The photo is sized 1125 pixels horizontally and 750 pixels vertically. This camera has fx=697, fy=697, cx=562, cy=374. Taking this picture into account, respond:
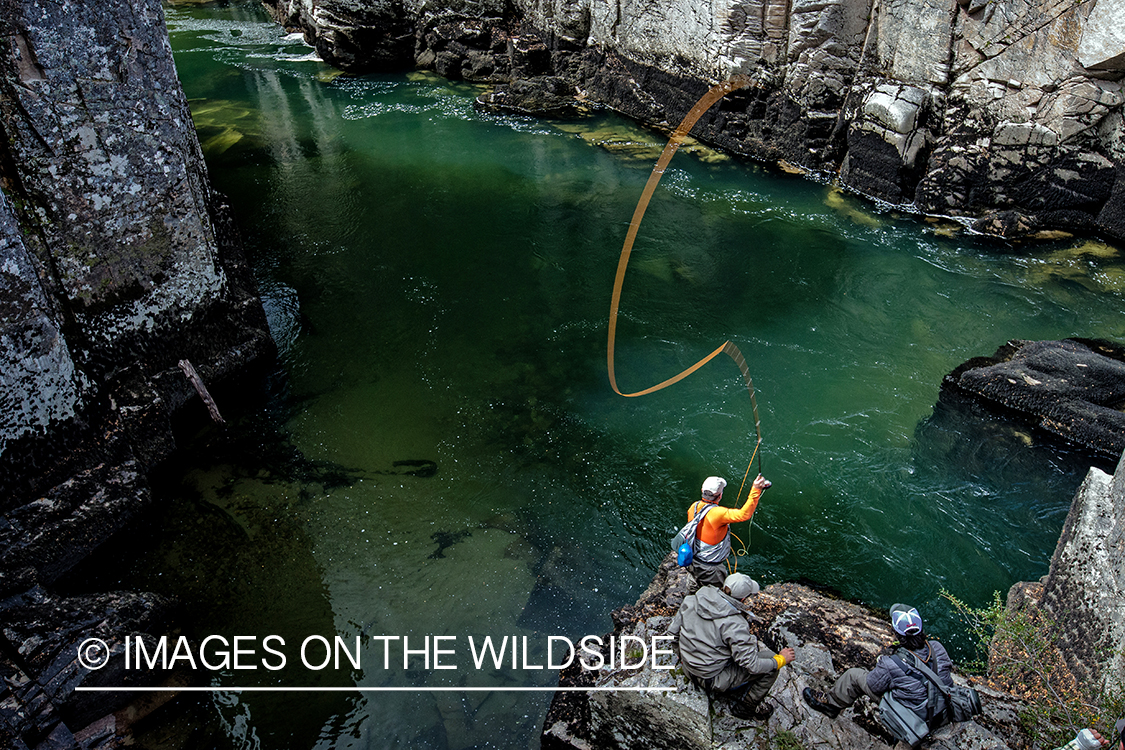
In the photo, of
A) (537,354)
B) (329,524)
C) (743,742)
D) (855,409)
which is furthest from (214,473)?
(855,409)

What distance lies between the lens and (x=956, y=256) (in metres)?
10.6

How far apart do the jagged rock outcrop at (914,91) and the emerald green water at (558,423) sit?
0.81m

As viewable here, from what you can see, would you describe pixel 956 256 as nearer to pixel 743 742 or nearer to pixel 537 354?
pixel 537 354

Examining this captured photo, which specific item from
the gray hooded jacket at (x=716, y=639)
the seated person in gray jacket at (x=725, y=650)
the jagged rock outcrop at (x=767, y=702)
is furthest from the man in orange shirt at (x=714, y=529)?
the gray hooded jacket at (x=716, y=639)

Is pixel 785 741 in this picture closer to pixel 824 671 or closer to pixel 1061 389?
pixel 824 671

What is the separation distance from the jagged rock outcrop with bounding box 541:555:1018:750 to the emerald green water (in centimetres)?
58

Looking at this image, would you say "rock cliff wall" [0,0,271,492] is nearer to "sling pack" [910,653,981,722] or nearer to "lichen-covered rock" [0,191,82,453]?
"lichen-covered rock" [0,191,82,453]

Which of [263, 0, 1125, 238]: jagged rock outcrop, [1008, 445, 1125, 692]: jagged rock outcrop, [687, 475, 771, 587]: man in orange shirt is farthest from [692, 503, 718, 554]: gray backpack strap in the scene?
[263, 0, 1125, 238]: jagged rock outcrop

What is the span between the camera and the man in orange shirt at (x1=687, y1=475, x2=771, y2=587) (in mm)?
4588

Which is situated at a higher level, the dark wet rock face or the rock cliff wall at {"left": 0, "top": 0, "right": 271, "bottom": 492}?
the rock cliff wall at {"left": 0, "top": 0, "right": 271, "bottom": 492}

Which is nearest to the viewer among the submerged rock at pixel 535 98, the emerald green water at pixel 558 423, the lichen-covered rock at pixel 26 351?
the lichen-covered rock at pixel 26 351

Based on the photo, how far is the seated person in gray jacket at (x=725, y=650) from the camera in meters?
3.78

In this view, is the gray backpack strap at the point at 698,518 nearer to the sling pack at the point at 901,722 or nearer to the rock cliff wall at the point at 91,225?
the sling pack at the point at 901,722

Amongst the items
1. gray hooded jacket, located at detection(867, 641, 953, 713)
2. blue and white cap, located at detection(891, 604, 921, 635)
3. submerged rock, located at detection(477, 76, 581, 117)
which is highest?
submerged rock, located at detection(477, 76, 581, 117)
